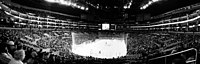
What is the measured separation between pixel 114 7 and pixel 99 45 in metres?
5.43

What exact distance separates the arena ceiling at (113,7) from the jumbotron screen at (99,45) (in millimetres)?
3472

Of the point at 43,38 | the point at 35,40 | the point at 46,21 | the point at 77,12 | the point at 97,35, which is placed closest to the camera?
the point at 35,40

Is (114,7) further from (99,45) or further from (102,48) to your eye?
(102,48)

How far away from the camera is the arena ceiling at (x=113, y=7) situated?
2145cm

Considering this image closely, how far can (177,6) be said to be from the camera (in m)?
23.5

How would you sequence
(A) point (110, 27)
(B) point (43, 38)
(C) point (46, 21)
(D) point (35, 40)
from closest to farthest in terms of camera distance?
(D) point (35, 40) → (B) point (43, 38) → (C) point (46, 21) → (A) point (110, 27)

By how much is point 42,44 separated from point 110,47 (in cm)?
800

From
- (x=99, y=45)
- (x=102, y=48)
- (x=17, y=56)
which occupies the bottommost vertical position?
(x=102, y=48)

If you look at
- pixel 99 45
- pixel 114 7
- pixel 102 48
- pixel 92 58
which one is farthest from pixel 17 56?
pixel 114 7

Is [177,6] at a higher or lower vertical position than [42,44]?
higher

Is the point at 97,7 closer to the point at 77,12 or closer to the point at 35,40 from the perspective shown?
the point at 77,12

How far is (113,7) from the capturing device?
25.2m

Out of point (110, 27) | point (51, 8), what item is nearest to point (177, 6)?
point (110, 27)

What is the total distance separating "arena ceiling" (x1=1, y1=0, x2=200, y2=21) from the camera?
2145 centimetres
